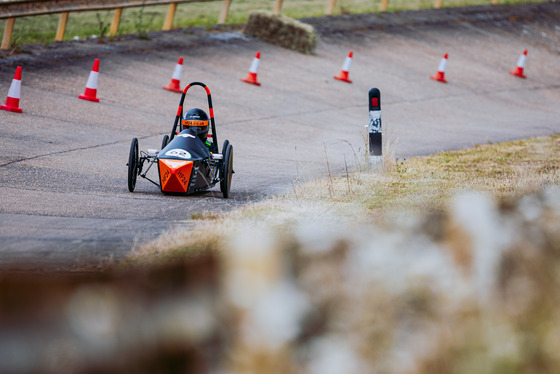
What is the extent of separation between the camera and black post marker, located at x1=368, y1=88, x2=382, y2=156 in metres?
9.71

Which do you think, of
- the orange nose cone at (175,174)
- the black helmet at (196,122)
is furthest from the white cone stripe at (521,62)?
the orange nose cone at (175,174)

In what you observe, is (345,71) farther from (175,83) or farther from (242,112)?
(175,83)

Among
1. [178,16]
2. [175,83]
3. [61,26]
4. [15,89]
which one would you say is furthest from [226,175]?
[178,16]

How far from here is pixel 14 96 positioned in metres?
12.2

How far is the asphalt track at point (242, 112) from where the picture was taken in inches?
282

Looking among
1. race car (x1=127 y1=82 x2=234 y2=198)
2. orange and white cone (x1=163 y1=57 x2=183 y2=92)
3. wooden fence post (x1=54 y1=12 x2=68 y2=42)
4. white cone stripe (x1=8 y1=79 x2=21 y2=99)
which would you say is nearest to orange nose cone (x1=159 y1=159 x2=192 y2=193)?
race car (x1=127 y1=82 x2=234 y2=198)

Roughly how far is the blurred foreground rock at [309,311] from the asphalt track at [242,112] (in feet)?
2.84

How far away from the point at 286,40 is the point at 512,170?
465 inches

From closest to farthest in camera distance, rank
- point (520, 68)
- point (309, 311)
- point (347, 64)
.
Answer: point (309, 311) → point (347, 64) → point (520, 68)

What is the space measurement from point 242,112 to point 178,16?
14.2 meters

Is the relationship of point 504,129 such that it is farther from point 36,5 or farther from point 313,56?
point 36,5

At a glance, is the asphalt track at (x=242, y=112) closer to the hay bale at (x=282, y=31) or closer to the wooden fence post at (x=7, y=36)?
the hay bale at (x=282, y=31)

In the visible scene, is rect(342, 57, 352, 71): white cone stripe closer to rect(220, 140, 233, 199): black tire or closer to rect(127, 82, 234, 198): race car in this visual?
rect(127, 82, 234, 198): race car

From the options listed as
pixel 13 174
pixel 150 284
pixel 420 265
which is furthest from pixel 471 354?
pixel 13 174
